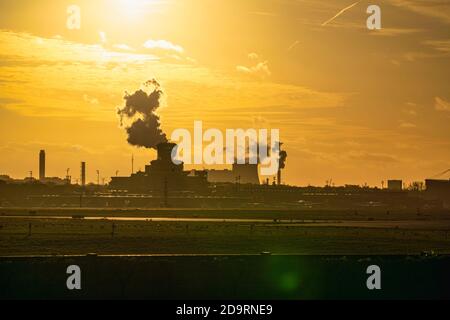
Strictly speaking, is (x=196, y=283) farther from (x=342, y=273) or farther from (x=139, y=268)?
(x=342, y=273)

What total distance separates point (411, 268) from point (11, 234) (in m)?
56.1

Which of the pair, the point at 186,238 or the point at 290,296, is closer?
the point at 290,296

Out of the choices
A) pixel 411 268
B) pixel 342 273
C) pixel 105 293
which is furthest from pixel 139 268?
pixel 411 268

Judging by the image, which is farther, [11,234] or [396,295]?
[11,234]

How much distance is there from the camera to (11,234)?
83.8 metres

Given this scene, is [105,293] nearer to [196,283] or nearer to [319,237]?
[196,283]

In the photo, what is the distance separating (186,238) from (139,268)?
4532 centimetres

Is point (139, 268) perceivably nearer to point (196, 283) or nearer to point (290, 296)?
point (196, 283)
